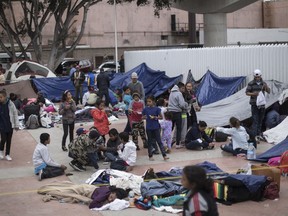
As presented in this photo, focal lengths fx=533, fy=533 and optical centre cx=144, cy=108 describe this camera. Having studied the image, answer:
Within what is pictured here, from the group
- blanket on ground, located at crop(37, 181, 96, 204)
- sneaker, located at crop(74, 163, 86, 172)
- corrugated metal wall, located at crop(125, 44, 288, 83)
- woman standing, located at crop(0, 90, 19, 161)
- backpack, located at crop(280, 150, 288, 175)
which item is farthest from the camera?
corrugated metal wall, located at crop(125, 44, 288, 83)

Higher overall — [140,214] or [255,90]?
[255,90]

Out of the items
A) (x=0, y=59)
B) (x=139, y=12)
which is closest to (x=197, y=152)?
(x=0, y=59)

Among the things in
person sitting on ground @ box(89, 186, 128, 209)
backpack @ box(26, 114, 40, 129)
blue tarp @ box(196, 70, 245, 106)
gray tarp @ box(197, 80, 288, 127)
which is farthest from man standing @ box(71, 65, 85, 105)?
person sitting on ground @ box(89, 186, 128, 209)

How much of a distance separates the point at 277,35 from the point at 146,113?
1634 inches

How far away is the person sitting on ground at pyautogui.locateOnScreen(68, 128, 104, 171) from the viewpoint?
10.7 metres

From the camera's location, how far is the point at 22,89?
2267 cm

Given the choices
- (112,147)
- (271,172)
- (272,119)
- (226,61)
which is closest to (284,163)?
(271,172)

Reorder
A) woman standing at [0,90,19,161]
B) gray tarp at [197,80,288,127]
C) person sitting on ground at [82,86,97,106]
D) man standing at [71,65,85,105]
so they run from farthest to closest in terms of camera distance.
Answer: man standing at [71,65,85,105]
person sitting on ground at [82,86,97,106]
gray tarp at [197,80,288,127]
woman standing at [0,90,19,161]

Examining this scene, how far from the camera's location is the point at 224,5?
29.8 m

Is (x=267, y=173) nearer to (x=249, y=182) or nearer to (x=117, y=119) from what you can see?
(x=249, y=182)

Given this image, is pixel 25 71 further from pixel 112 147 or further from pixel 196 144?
pixel 112 147

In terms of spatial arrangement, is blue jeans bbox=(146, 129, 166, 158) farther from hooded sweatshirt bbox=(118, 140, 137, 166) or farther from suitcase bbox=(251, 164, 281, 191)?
suitcase bbox=(251, 164, 281, 191)

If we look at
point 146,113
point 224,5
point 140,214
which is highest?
point 224,5

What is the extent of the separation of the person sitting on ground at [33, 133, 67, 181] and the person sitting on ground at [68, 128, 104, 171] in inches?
15.0
